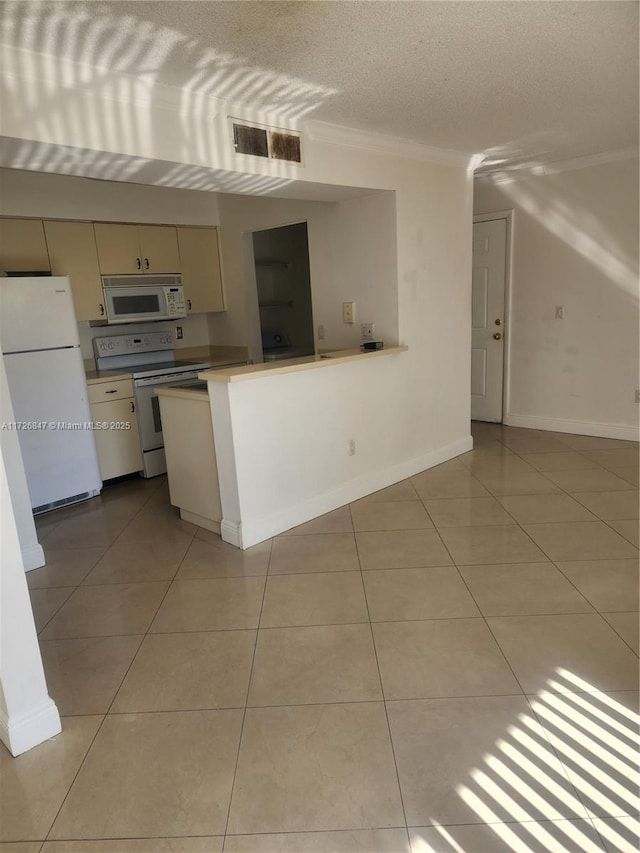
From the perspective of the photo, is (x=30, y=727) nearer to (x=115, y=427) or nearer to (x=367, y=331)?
(x=115, y=427)

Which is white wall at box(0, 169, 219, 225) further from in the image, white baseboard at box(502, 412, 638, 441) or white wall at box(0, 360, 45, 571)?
white baseboard at box(502, 412, 638, 441)

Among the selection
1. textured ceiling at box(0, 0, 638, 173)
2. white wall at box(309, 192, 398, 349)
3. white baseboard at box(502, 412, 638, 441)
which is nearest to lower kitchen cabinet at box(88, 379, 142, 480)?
white wall at box(309, 192, 398, 349)

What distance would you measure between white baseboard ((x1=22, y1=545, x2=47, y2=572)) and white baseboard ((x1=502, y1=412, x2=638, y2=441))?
4310 millimetres

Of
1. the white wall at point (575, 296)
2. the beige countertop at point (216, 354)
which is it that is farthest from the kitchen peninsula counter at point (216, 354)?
the white wall at point (575, 296)

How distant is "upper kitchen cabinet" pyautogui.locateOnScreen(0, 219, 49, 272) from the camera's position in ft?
12.5

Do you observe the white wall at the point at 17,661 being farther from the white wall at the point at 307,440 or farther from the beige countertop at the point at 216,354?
the beige countertop at the point at 216,354

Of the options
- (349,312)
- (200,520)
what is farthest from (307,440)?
(349,312)

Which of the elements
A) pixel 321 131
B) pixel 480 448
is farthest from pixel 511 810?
pixel 480 448

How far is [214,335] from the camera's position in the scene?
543 centimetres

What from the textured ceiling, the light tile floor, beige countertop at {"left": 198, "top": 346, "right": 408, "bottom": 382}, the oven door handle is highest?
the textured ceiling

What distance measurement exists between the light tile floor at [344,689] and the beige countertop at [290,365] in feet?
3.19

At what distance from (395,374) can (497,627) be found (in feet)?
6.59

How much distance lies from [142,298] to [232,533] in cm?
240

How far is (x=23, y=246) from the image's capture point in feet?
12.8
